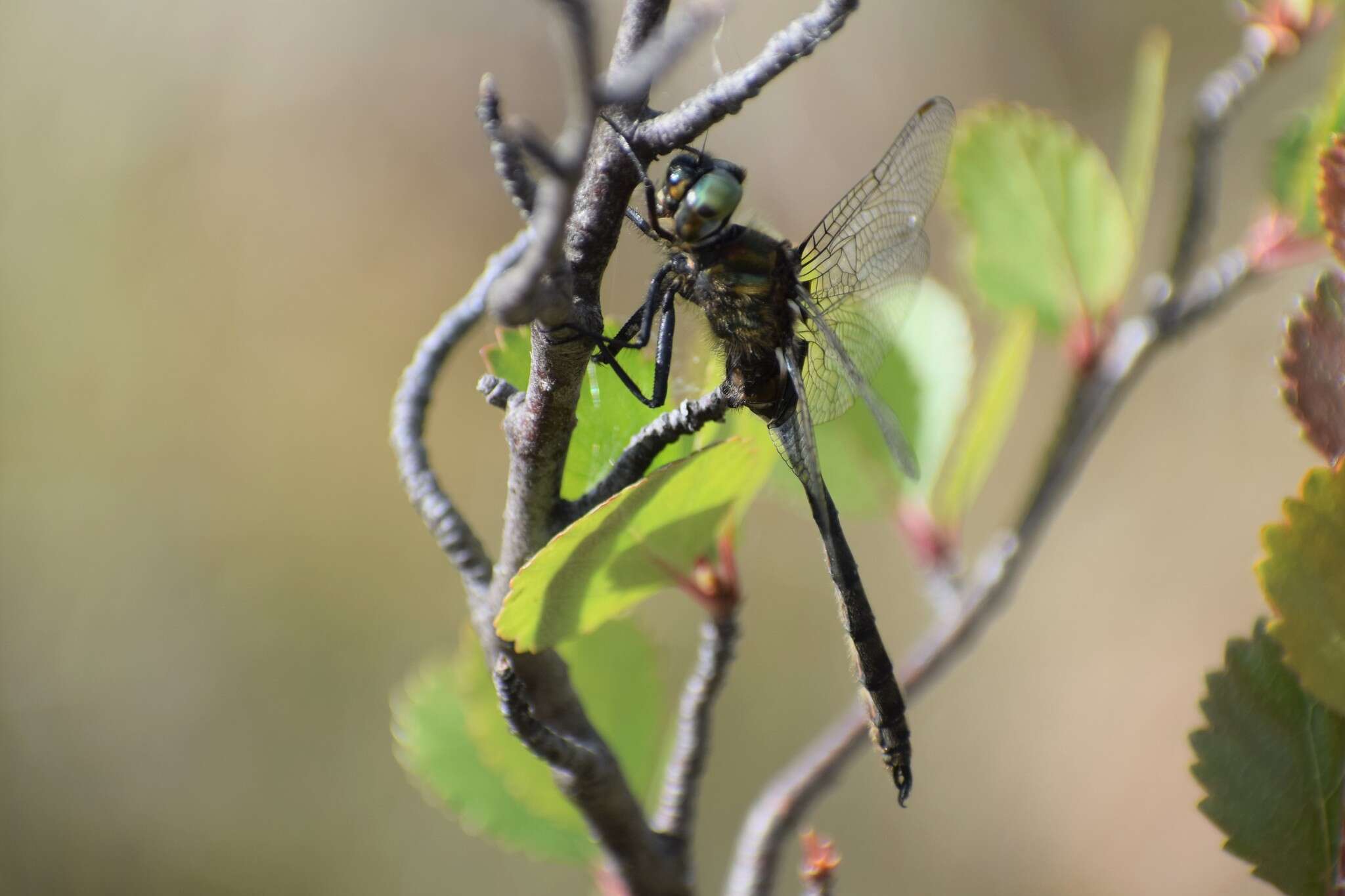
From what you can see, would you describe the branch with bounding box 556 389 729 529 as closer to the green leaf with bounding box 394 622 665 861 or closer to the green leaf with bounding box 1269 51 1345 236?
the green leaf with bounding box 394 622 665 861

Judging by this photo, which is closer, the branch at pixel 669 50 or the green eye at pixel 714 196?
the branch at pixel 669 50

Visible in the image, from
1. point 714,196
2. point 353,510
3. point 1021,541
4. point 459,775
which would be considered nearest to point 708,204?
point 714,196

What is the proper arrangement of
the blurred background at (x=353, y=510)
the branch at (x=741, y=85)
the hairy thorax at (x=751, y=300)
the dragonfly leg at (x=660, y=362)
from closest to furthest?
the branch at (x=741, y=85), the dragonfly leg at (x=660, y=362), the hairy thorax at (x=751, y=300), the blurred background at (x=353, y=510)

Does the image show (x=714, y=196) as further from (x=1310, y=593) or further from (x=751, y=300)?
(x=1310, y=593)

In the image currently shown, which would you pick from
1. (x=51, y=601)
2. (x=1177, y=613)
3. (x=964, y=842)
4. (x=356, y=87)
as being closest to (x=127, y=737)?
(x=51, y=601)

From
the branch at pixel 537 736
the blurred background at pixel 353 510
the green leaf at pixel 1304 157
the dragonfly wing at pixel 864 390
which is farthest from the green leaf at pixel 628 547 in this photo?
the blurred background at pixel 353 510

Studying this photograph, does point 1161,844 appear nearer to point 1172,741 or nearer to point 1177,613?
point 1172,741

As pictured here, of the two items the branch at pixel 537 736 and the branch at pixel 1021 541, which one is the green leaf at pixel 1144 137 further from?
the branch at pixel 537 736

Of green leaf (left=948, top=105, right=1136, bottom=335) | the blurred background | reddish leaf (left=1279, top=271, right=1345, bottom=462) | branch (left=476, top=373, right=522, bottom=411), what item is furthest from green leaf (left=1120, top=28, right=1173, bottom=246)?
the blurred background
